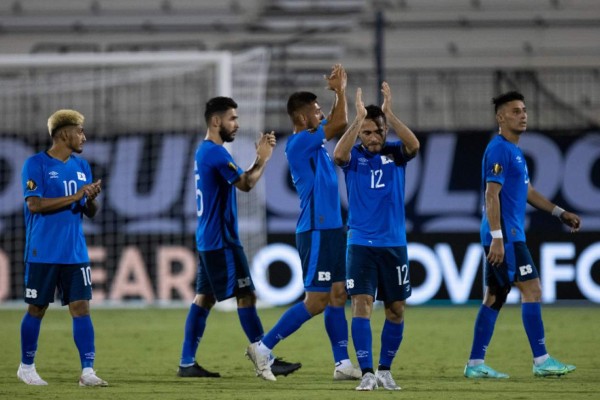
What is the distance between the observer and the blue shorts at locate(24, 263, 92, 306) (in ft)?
29.8

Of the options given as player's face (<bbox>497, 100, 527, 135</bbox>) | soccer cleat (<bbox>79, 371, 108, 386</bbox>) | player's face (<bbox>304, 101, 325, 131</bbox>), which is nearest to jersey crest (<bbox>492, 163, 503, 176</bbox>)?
player's face (<bbox>497, 100, 527, 135</bbox>)

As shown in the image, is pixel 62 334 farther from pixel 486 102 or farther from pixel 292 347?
pixel 486 102

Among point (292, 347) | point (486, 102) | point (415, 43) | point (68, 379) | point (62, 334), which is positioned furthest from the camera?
point (415, 43)

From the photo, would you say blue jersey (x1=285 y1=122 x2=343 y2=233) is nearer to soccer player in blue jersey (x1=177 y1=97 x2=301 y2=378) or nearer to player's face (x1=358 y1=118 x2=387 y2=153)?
soccer player in blue jersey (x1=177 y1=97 x2=301 y2=378)

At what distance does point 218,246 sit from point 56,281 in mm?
1356

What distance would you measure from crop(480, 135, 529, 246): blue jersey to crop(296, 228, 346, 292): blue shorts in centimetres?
113

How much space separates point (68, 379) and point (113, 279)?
7.54m

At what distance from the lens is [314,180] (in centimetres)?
958

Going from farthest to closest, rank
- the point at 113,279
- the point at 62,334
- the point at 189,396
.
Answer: the point at 113,279 < the point at 62,334 < the point at 189,396

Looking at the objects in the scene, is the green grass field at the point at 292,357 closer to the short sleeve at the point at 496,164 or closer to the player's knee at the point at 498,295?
the player's knee at the point at 498,295

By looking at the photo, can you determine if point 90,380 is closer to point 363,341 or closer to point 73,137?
point 73,137

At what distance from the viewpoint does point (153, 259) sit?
17062mm

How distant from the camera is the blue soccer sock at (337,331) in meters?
9.42

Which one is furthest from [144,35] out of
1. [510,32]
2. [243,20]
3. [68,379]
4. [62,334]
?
[68,379]
